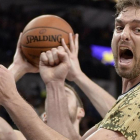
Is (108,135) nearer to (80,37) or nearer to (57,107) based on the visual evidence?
(57,107)

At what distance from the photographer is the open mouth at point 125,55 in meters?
1.96

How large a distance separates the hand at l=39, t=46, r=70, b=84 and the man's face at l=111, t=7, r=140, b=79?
0.27 m

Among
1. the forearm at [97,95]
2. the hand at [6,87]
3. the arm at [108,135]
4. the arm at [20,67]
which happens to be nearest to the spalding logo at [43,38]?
the arm at [20,67]

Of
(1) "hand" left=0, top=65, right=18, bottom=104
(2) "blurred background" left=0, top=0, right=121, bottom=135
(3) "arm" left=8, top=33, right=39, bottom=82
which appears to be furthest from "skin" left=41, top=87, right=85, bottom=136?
(2) "blurred background" left=0, top=0, right=121, bottom=135

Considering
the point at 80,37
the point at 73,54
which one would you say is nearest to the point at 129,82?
the point at 73,54

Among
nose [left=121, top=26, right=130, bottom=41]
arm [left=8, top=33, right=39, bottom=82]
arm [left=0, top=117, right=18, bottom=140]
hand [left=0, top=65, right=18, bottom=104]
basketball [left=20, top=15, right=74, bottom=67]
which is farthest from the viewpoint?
arm [left=8, top=33, right=39, bottom=82]

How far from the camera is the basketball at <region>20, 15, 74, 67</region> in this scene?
8.16ft

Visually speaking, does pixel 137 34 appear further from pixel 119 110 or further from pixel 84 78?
pixel 84 78

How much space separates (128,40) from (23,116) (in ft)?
2.19

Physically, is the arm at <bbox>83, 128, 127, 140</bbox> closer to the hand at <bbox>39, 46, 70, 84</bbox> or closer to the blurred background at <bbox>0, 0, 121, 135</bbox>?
the hand at <bbox>39, 46, 70, 84</bbox>

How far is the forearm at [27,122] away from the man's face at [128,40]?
1.82 ft

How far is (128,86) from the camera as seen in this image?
76.9 inches

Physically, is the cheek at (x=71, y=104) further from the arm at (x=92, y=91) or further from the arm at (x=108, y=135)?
the arm at (x=108, y=135)

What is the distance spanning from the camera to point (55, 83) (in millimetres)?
2043
